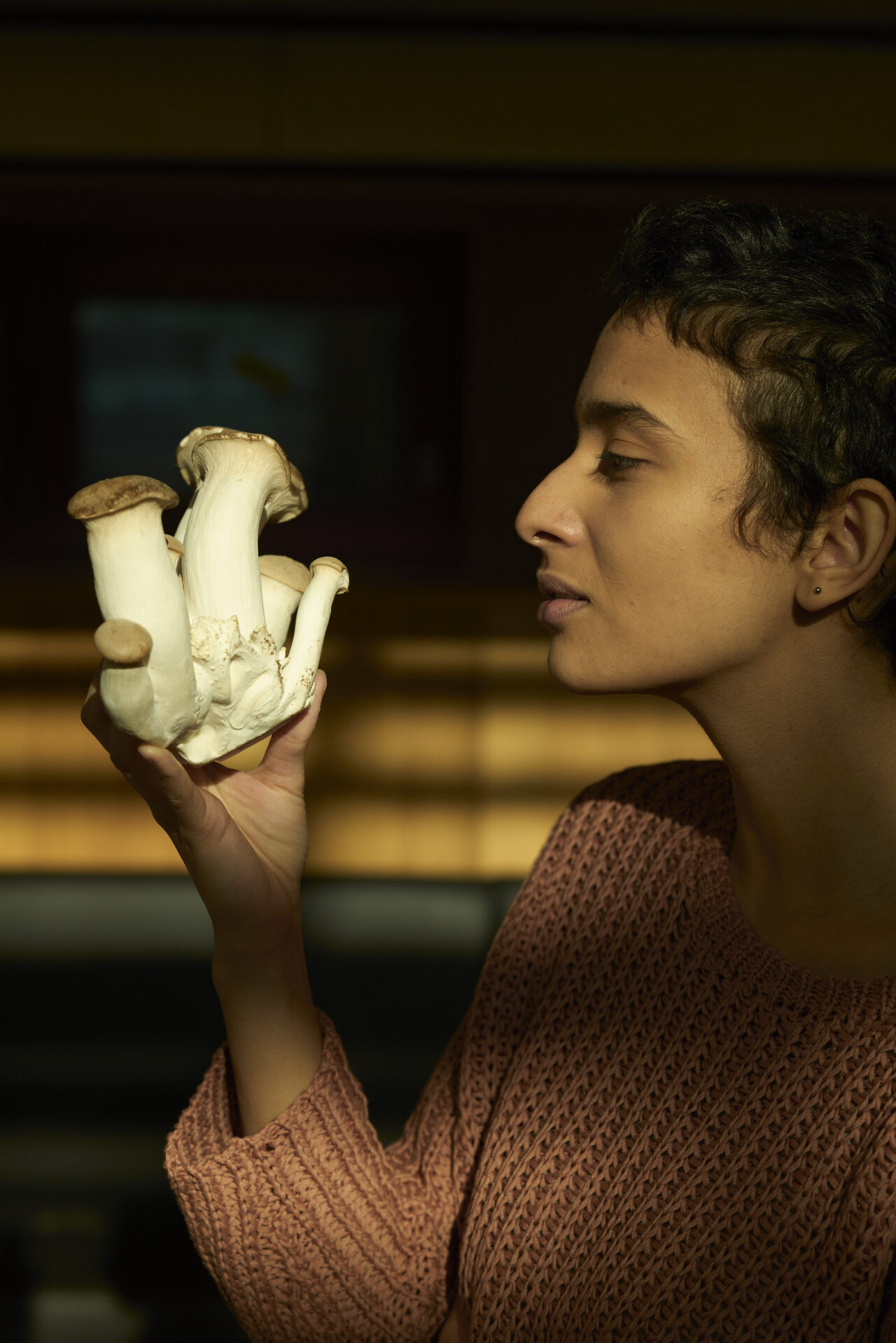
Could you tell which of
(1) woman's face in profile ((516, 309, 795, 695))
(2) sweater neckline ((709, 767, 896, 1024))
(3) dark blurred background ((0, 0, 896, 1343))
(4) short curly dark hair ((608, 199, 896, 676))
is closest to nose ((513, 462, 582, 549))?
(1) woman's face in profile ((516, 309, 795, 695))

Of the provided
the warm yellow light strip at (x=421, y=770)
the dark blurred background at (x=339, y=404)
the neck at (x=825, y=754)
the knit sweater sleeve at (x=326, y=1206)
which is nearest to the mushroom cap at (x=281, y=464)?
the neck at (x=825, y=754)

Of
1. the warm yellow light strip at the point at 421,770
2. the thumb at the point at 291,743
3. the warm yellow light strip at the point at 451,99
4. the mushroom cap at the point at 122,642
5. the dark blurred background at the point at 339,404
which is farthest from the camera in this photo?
the warm yellow light strip at the point at 421,770

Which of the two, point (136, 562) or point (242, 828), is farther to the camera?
point (242, 828)

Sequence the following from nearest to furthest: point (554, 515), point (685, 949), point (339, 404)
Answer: point (554, 515)
point (685, 949)
point (339, 404)

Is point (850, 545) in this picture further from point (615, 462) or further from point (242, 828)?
point (242, 828)

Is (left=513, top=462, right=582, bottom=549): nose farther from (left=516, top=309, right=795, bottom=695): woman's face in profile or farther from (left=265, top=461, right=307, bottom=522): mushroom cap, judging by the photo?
(left=265, top=461, right=307, bottom=522): mushroom cap

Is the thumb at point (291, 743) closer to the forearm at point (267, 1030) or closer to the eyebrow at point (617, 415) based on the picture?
the forearm at point (267, 1030)

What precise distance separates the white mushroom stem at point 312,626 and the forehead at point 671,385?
0.83 feet

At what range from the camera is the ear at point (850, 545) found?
791 millimetres

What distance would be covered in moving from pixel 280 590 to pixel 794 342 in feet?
1.41

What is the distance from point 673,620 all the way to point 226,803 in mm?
385

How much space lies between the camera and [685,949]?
968mm

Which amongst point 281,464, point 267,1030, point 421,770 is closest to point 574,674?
point 281,464

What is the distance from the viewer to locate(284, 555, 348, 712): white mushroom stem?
2.60ft
